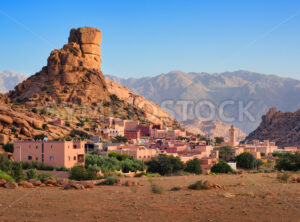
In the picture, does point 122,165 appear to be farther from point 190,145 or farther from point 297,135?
point 297,135

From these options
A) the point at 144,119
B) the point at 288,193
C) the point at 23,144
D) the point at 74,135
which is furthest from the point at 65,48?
the point at 288,193

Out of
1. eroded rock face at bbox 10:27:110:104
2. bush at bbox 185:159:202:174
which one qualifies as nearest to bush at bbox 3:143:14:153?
bush at bbox 185:159:202:174

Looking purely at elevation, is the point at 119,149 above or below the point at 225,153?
above

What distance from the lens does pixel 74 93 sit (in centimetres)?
8531

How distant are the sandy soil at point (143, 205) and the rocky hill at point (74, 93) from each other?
1847 inches

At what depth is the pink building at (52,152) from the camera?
37.1m

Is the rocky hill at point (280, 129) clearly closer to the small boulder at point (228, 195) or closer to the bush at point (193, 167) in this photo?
the bush at point (193, 167)

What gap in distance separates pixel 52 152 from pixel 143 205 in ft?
77.1

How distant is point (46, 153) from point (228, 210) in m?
25.9

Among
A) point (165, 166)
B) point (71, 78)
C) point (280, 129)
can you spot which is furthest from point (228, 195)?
point (280, 129)

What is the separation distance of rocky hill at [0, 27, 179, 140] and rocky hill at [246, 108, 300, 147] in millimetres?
27750

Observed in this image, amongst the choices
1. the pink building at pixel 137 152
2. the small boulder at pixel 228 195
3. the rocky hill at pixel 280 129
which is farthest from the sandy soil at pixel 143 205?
the rocky hill at pixel 280 129

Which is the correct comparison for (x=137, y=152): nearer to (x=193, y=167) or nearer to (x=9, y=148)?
(x=193, y=167)

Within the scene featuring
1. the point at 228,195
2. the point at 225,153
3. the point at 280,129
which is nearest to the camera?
the point at 228,195
